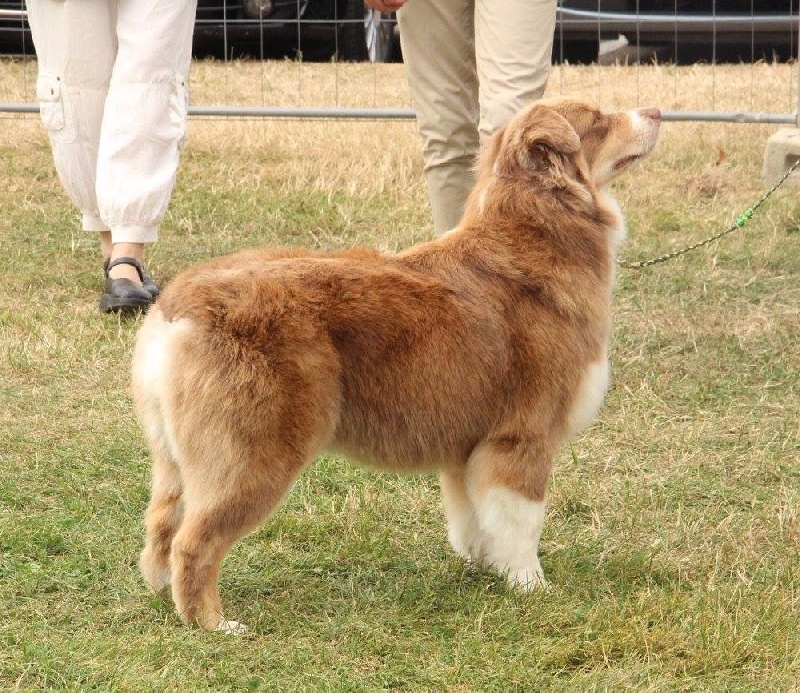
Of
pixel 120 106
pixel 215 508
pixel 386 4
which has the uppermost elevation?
pixel 386 4

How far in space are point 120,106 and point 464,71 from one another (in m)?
1.64

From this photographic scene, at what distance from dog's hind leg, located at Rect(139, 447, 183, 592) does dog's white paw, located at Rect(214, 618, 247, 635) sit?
264mm

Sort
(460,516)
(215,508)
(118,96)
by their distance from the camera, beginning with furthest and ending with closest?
(118,96) < (460,516) < (215,508)

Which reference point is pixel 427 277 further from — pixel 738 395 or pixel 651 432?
pixel 738 395

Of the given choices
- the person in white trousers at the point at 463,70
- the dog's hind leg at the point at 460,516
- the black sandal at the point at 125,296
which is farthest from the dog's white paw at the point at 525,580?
the black sandal at the point at 125,296

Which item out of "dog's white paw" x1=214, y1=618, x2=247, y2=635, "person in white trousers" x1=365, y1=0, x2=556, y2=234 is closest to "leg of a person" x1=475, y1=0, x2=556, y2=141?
"person in white trousers" x1=365, y1=0, x2=556, y2=234

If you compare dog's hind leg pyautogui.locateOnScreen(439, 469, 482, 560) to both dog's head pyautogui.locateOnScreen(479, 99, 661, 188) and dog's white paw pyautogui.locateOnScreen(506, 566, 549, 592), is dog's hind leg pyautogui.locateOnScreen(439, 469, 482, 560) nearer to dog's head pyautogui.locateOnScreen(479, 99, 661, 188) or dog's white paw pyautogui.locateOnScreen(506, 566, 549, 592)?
dog's white paw pyautogui.locateOnScreen(506, 566, 549, 592)

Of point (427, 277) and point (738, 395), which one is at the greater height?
point (427, 277)

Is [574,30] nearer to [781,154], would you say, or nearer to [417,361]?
[781,154]

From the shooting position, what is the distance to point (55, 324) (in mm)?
5680

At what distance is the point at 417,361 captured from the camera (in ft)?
10.7

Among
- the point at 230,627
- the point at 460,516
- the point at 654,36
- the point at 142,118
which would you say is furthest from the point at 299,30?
the point at 230,627

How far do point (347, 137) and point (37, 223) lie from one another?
2.30 meters

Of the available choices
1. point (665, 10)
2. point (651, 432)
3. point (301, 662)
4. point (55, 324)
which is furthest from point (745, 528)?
point (665, 10)
